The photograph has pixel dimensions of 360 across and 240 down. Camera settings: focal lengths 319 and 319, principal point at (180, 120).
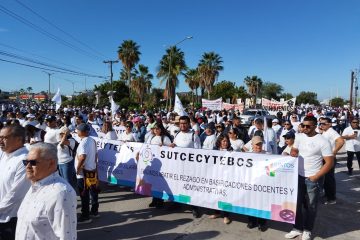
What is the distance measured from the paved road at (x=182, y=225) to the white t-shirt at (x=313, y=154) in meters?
1.12

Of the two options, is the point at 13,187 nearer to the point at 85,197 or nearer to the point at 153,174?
the point at 85,197

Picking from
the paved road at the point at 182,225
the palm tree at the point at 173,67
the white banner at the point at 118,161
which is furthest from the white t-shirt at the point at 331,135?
the palm tree at the point at 173,67

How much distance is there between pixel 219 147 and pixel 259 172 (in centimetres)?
129

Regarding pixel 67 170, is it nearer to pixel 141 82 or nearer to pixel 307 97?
pixel 141 82

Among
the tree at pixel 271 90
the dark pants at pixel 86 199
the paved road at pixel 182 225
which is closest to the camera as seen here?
the paved road at pixel 182 225

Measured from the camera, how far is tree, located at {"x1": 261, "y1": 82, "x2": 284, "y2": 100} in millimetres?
102875

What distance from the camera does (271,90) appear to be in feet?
346

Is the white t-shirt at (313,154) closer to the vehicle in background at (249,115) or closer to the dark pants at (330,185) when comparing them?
the dark pants at (330,185)

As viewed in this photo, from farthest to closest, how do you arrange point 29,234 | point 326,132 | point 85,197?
point 326,132, point 85,197, point 29,234

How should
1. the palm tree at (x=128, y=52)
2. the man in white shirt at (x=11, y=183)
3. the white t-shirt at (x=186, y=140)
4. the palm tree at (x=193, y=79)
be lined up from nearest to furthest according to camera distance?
1. the man in white shirt at (x=11, y=183)
2. the white t-shirt at (x=186, y=140)
3. the palm tree at (x=128, y=52)
4. the palm tree at (x=193, y=79)

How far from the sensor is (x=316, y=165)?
4.90m

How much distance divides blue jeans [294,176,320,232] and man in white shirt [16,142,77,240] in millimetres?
3809

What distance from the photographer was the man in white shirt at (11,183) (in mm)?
3078

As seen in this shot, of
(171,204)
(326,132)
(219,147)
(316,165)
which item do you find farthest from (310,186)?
(326,132)
